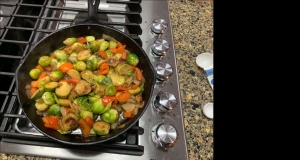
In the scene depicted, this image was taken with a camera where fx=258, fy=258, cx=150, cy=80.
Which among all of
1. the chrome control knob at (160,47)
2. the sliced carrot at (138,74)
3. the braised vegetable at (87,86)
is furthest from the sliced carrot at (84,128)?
the chrome control knob at (160,47)

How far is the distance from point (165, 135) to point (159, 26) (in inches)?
22.2

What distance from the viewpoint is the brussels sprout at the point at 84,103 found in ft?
3.52

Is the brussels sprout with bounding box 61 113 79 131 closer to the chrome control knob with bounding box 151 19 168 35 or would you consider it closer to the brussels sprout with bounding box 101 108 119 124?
the brussels sprout with bounding box 101 108 119 124

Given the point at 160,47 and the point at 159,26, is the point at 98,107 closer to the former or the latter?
the point at 160,47

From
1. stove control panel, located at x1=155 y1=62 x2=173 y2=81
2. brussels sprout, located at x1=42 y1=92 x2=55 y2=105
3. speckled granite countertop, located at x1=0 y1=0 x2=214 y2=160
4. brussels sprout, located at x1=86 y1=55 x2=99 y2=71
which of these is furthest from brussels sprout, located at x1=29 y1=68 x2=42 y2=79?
stove control panel, located at x1=155 y1=62 x2=173 y2=81

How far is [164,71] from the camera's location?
1158 millimetres

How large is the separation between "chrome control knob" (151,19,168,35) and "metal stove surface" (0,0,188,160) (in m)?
0.03

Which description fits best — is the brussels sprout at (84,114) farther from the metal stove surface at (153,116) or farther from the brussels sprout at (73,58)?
the brussels sprout at (73,58)

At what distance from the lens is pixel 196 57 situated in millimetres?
1315

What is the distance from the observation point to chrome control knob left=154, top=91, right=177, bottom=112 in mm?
1074

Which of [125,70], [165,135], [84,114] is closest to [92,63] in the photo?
[125,70]
